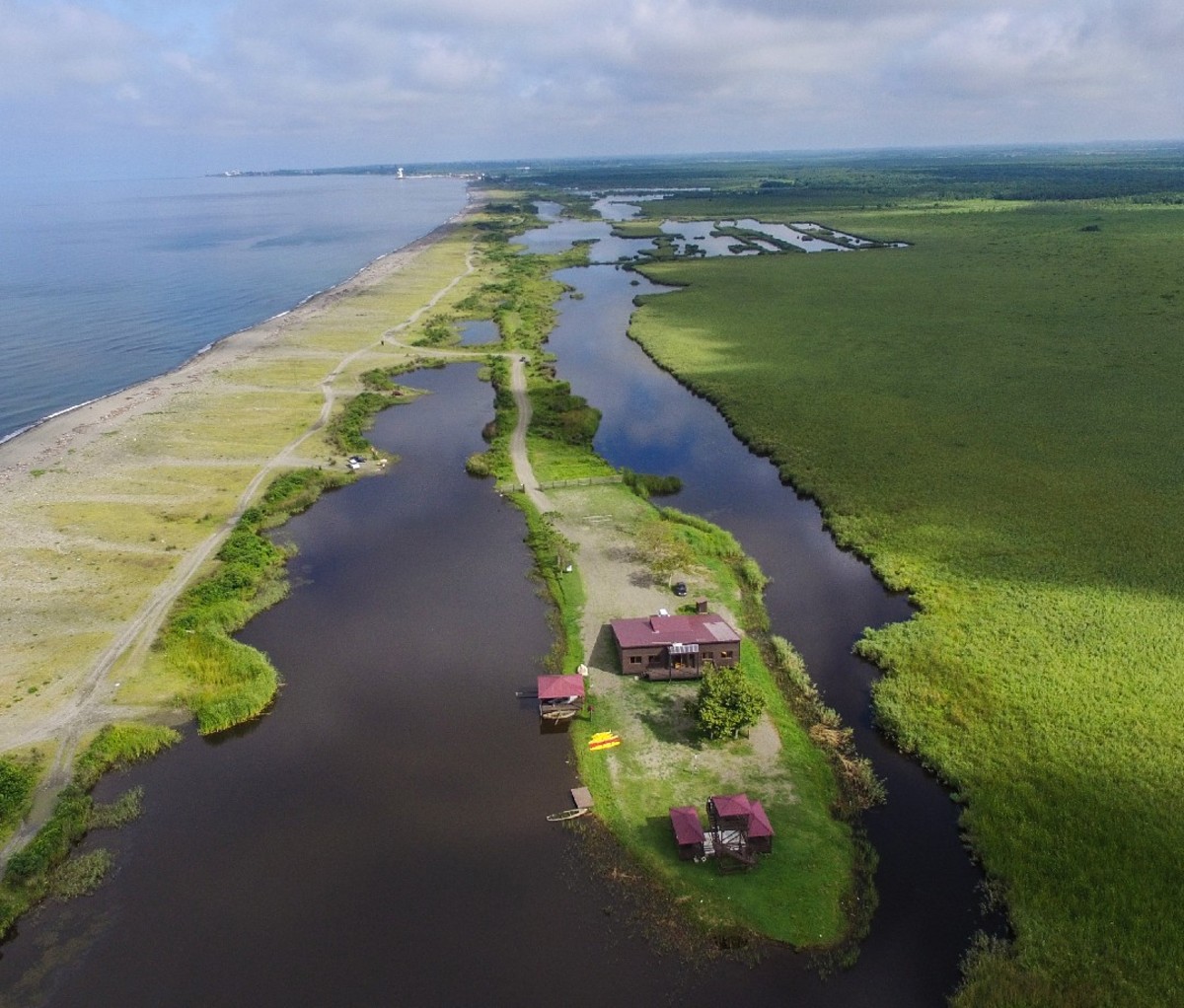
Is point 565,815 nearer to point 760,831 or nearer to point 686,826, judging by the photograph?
point 686,826

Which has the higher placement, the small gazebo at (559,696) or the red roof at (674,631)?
the red roof at (674,631)

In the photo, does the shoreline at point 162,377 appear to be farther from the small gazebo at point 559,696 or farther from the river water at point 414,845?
the small gazebo at point 559,696

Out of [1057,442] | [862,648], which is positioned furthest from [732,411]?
[862,648]

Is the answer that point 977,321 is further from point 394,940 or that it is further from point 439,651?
point 394,940

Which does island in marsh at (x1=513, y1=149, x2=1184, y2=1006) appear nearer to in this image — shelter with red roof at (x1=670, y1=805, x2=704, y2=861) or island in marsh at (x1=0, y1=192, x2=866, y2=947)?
island in marsh at (x1=0, y1=192, x2=866, y2=947)

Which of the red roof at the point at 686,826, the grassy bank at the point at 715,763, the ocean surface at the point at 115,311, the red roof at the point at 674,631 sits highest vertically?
the ocean surface at the point at 115,311

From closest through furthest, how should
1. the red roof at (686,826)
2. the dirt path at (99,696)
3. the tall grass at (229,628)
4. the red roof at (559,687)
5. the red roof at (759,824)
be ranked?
the red roof at (759,824)
the red roof at (686,826)
the dirt path at (99,696)
the red roof at (559,687)
the tall grass at (229,628)

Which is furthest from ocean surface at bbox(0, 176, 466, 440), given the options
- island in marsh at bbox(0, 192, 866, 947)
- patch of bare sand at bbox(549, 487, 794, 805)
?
patch of bare sand at bbox(549, 487, 794, 805)

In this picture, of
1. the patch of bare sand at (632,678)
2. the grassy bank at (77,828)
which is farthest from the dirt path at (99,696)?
the patch of bare sand at (632,678)
